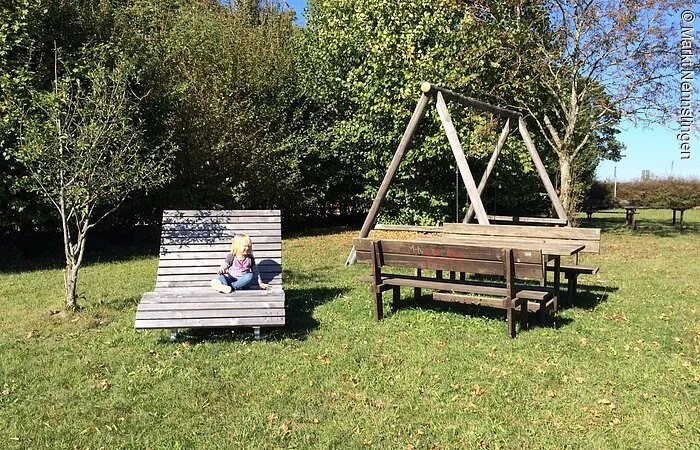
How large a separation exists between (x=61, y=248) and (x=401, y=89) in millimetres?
9596

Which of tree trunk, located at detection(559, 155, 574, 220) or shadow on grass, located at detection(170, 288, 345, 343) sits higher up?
tree trunk, located at detection(559, 155, 574, 220)

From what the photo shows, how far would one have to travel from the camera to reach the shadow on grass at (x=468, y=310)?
6.28m

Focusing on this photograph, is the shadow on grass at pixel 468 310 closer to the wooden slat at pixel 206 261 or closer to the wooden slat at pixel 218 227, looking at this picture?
the wooden slat at pixel 206 261

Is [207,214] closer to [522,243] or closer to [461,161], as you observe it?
[461,161]

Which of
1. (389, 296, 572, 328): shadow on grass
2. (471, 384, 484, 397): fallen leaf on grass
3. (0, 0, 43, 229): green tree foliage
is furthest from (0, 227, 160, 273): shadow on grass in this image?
(471, 384, 484, 397): fallen leaf on grass

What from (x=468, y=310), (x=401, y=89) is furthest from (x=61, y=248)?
(x=468, y=310)

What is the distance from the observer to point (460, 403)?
4152 mm

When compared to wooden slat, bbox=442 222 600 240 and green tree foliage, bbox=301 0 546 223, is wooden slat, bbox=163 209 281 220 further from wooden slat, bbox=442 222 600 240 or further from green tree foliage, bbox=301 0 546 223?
green tree foliage, bbox=301 0 546 223

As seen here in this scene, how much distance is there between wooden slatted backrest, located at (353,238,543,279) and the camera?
5.54m

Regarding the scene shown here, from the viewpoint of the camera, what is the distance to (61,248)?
13336 mm

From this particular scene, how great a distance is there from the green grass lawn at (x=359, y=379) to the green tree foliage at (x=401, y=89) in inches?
299

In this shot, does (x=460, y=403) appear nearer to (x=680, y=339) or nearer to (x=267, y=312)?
(x=267, y=312)

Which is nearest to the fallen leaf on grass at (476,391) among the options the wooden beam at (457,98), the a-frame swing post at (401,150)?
the a-frame swing post at (401,150)

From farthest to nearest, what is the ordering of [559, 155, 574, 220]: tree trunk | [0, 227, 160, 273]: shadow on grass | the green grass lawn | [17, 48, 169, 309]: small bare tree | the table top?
[559, 155, 574, 220]: tree trunk
[0, 227, 160, 273]: shadow on grass
[17, 48, 169, 309]: small bare tree
the table top
the green grass lawn
